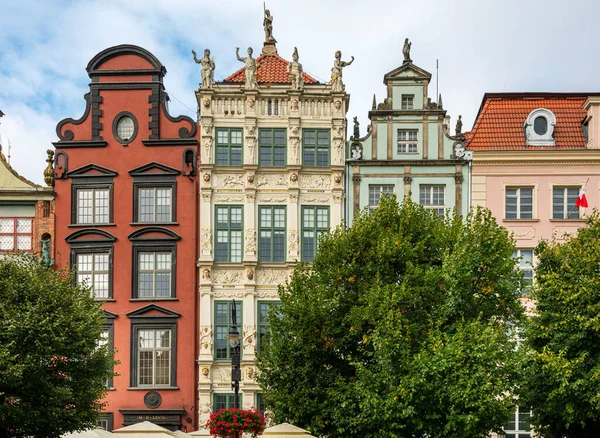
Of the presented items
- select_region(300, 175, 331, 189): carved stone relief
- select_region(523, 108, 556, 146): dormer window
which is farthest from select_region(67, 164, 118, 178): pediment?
select_region(523, 108, 556, 146): dormer window

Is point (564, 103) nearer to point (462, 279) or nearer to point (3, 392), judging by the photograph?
point (462, 279)

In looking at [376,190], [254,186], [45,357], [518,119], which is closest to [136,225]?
[254,186]

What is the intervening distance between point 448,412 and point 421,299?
4.10 m

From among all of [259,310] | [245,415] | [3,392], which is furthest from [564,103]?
[3,392]

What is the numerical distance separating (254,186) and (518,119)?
12.3 m

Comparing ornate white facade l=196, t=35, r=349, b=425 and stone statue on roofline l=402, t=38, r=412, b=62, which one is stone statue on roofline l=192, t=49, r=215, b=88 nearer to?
ornate white facade l=196, t=35, r=349, b=425

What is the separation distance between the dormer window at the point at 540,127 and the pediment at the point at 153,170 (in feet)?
50.9

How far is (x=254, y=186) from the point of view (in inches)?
1658

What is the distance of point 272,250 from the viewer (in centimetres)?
4197

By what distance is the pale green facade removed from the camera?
42.3m

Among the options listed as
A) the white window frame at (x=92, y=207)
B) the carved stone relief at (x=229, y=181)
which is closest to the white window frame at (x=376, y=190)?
the carved stone relief at (x=229, y=181)

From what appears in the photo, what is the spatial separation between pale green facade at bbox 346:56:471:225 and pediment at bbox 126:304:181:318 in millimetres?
8593

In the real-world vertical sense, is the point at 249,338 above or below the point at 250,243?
below

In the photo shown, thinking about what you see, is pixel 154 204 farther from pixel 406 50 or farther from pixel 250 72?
pixel 406 50
